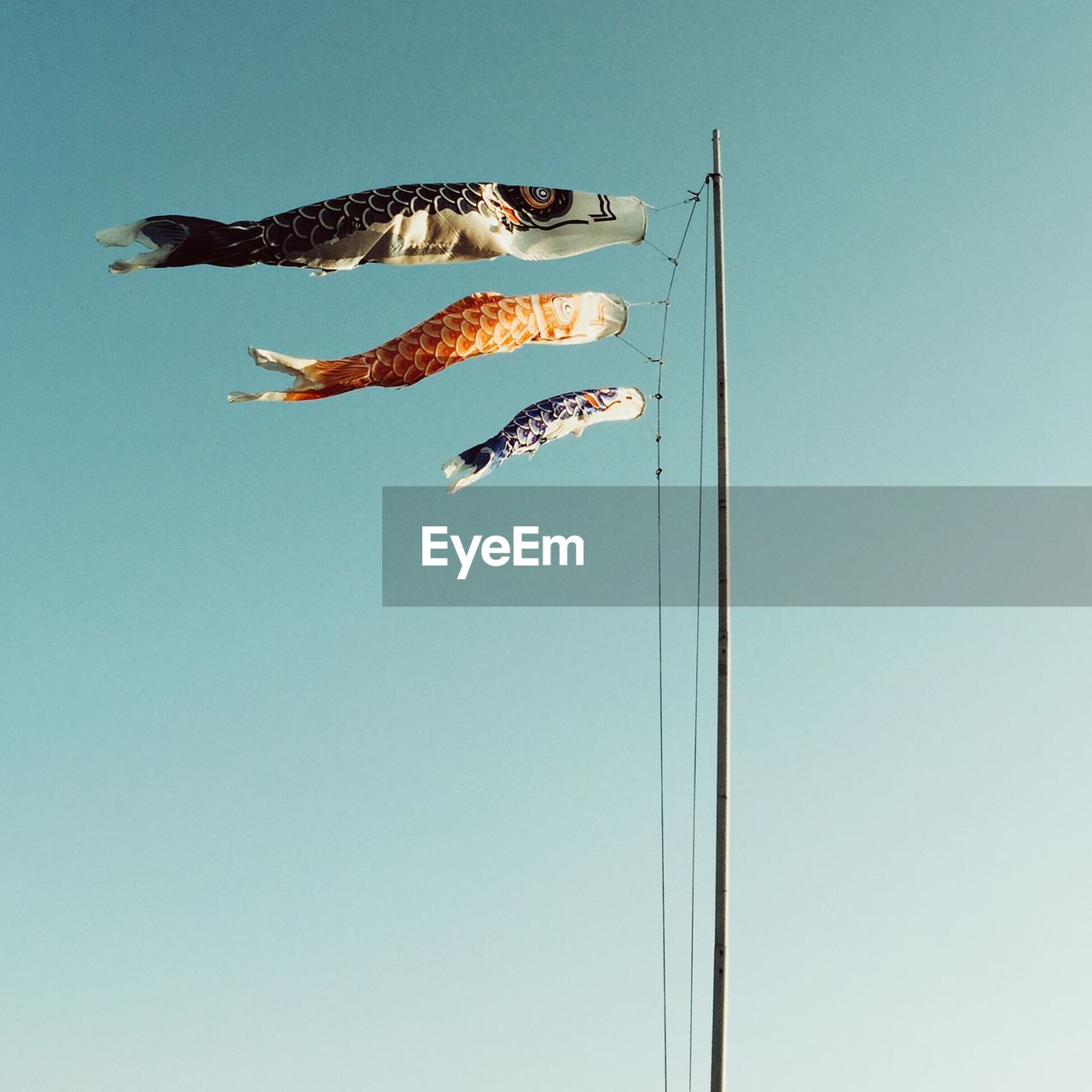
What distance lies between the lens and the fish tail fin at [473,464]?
26.6 m

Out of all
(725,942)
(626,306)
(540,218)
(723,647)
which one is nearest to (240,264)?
(540,218)

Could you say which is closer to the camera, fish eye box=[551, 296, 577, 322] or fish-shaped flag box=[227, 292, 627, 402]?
fish-shaped flag box=[227, 292, 627, 402]

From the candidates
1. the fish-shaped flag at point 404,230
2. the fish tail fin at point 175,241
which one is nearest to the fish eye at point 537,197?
the fish-shaped flag at point 404,230

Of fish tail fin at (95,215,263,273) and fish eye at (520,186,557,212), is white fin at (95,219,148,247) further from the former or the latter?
fish eye at (520,186,557,212)

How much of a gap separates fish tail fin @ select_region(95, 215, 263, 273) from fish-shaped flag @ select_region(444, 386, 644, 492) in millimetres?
5361

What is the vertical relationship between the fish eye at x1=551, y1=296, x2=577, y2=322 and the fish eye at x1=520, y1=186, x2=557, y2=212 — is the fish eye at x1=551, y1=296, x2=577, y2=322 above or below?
below

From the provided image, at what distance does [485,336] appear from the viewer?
2778 cm

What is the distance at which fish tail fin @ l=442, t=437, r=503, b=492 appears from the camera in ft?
87.2

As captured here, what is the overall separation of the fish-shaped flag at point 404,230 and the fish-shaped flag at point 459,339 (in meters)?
0.96

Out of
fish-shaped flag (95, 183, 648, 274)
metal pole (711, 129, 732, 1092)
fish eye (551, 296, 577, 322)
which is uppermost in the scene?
fish-shaped flag (95, 183, 648, 274)

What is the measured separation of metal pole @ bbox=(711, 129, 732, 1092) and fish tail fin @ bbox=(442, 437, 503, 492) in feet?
14.5

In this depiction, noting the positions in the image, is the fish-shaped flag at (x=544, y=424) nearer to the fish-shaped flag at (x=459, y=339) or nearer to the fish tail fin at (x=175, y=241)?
the fish-shaped flag at (x=459, y=339)

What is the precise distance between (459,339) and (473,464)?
2.49 m

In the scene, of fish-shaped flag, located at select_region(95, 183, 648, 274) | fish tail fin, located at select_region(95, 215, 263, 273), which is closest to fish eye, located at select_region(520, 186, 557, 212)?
fish-shaped flag, located at select_region(95, 183, 648, 274)
